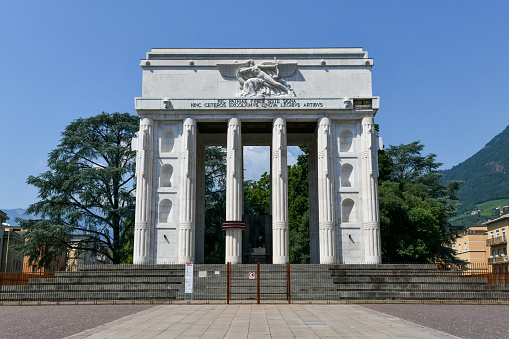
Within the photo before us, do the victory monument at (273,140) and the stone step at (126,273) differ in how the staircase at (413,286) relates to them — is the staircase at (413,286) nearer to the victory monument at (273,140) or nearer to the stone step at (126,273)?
the victory monument at (273,140)

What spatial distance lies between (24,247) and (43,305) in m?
22.8

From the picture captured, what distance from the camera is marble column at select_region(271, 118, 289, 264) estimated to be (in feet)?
119

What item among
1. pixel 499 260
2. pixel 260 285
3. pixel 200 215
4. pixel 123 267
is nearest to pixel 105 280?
pixel 123 267

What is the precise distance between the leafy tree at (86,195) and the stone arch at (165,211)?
35.7 feet

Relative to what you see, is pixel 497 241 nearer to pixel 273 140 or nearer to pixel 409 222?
pixel 409 222

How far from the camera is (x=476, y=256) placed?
88.4m

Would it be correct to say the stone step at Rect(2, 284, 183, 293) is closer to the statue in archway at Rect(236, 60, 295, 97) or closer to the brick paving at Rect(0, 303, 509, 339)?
the brick paving at Rect(0, 303, 509, 339)

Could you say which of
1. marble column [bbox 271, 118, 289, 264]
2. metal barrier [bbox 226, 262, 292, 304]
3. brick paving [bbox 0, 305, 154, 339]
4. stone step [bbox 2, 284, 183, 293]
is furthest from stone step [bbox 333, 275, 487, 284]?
brick paving [bbox 0, 305, 154, 339]

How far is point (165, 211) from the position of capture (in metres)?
38.0

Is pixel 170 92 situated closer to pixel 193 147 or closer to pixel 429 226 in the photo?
pixel 193 147

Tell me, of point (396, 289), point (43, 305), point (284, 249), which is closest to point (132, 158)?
point (284, 249)

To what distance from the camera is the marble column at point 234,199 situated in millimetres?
36531

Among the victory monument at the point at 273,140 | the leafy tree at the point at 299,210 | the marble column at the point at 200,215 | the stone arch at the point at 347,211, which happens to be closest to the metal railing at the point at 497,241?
the leafy tree at the point at 299,210

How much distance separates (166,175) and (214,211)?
1472 centimetres
